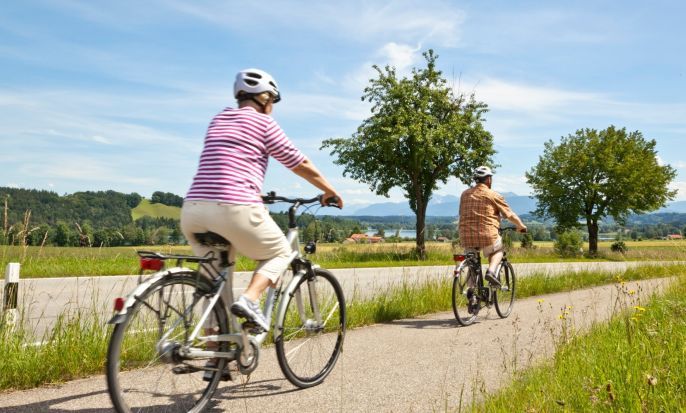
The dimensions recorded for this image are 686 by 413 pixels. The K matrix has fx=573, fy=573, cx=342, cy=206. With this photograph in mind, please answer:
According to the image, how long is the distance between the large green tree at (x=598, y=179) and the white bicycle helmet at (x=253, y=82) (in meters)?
50.6

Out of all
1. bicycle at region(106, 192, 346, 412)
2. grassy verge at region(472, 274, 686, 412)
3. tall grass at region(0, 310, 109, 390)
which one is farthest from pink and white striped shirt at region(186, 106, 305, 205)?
tall grass at region(0, 310, 109, 390)

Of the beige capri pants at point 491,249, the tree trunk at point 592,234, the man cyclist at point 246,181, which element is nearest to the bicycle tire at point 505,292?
the beige capri pants at point 491,249

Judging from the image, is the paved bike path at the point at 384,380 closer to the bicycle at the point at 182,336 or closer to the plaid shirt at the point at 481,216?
the bicycle at the point at 182,336

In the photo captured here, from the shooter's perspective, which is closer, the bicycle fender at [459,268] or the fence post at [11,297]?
the fence post at [11,297]

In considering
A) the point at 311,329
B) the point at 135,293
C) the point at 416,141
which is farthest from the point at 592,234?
the point at 135,293

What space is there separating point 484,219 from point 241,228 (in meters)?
5.23

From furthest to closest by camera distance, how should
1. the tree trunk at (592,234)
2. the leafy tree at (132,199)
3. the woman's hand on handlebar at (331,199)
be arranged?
the leafy tree at (132,199)
the tree trunk at (592,234)
the woman's hand on handlebar at (331,199)

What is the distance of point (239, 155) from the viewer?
12.0 ft

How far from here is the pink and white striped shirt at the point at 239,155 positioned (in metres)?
3.57

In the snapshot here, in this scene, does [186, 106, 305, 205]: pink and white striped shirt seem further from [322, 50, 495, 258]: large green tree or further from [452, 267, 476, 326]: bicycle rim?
[322, 50, 495, 258]: large green tree

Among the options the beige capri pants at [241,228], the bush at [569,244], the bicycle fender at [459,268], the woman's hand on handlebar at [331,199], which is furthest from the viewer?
the bush at [569,244]

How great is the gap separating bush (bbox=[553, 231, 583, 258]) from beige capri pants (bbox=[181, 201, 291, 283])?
135 ft

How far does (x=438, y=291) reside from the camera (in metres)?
9.46

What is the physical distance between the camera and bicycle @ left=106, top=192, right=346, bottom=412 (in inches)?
129
